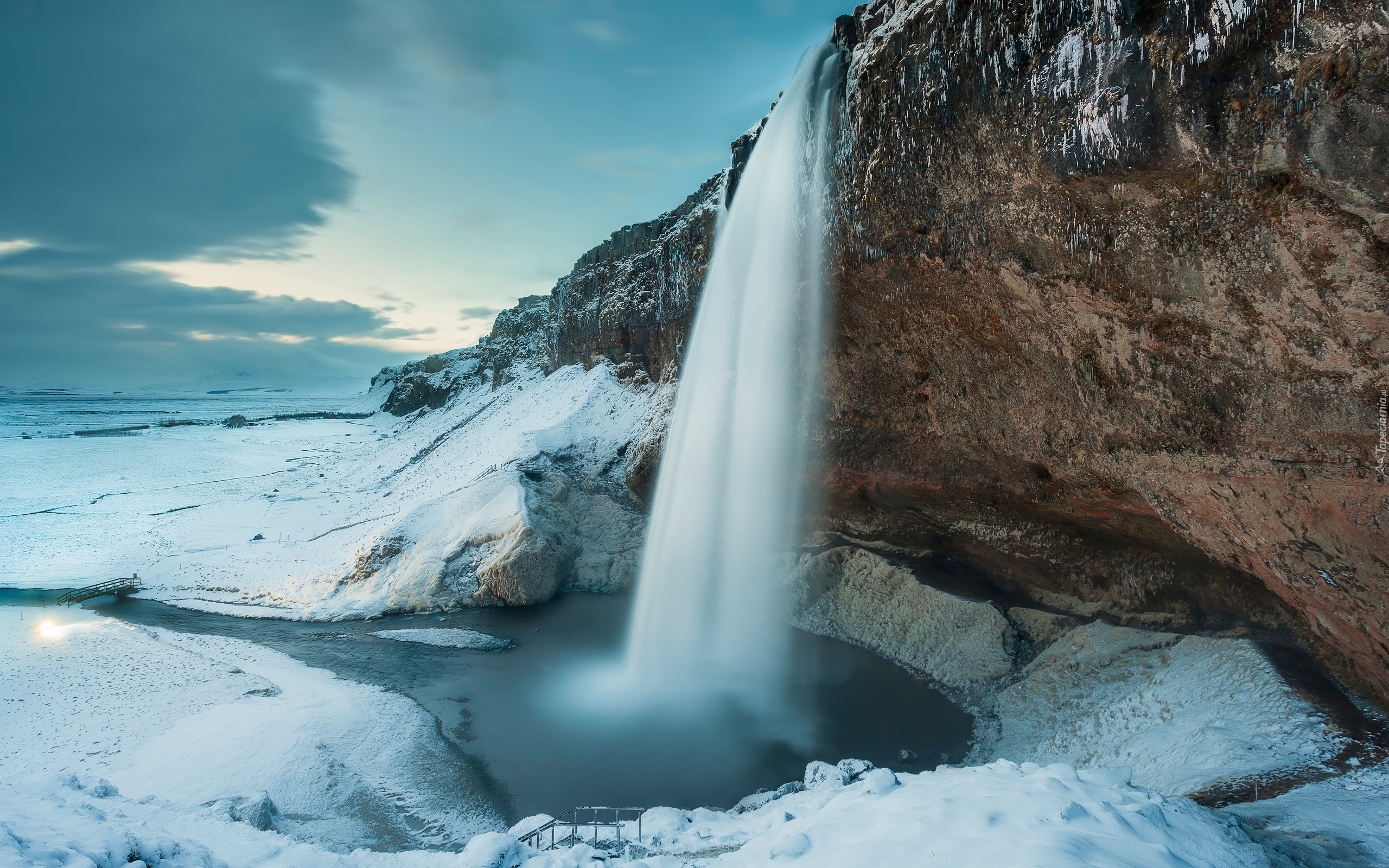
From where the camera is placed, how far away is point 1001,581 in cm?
1605

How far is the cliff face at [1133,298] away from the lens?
7082 millimetres

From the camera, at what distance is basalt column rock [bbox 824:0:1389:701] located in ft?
23.1

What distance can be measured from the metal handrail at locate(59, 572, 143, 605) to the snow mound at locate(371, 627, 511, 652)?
10.9 meters

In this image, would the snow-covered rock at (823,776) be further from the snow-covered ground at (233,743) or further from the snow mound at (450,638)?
the snow mound at (450,638)

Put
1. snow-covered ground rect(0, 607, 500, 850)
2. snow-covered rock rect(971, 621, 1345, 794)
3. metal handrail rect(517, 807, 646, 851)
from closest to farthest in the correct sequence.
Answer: metal handrail rect(517, 807, 646, 851)
snow-covered rock rect(971, 621, 1345, 794)
snow-covered ground rect(0, 607, 500, 850)

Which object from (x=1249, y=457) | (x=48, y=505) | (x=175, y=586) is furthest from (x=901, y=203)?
(x=48, y=505)

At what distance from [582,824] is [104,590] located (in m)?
22.8

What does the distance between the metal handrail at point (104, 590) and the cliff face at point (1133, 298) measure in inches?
998

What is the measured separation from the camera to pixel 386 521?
2423cm

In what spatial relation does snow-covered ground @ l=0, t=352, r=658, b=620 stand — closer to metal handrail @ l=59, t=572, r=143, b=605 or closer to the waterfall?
metal handrail @ l=59, t=572, r=143, b=605

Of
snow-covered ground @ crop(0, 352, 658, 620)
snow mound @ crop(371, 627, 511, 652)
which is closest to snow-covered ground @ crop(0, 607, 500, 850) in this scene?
snow mound @ crop(371, 627, 511, 652)

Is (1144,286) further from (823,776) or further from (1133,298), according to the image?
(823,776)

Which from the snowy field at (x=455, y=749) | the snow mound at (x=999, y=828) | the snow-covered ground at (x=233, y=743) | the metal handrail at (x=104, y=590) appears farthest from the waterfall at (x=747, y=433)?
the metal handrail at (x=104, y=590)

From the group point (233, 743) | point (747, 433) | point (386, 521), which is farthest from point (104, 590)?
point (747, 433)
